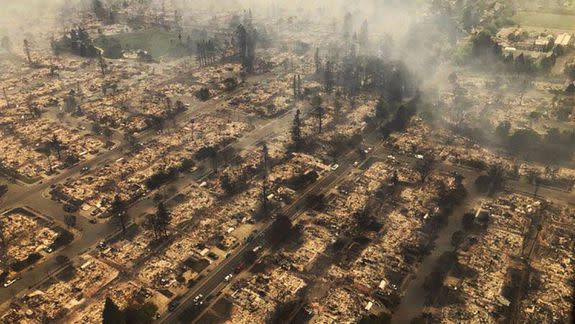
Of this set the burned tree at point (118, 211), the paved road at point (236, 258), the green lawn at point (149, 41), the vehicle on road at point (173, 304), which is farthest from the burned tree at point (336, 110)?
the green lawn at point (149, 41)

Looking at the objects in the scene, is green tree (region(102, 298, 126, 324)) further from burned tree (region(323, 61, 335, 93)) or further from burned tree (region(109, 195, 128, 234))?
burned tree (region(323, 61, 335, 93))

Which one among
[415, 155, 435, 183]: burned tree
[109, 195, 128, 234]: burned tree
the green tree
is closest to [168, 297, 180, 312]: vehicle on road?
the green tree

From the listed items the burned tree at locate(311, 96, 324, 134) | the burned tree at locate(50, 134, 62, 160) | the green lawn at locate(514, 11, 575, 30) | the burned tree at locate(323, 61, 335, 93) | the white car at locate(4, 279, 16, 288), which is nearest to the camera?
the white car at locate(4, 279, 16, 288)

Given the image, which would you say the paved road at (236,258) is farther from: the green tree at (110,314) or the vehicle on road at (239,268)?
the green tree at (110,314)

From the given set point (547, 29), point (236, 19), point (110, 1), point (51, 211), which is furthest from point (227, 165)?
point (110, 1)

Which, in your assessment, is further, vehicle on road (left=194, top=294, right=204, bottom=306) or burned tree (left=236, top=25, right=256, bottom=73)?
burned tree (left=236, top=25, right=256, bottom=73)

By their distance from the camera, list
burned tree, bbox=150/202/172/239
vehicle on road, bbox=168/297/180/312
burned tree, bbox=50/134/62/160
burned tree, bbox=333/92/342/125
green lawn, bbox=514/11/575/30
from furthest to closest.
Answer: green lawn, bbox=514/11/575/30 < burned tree, bbox=333/92/342/125 < burned tree, bbox=50/134/62/160 < burned tree, bbox=150/202/172/239 < vehicle on road, bbox=168/297/180/312

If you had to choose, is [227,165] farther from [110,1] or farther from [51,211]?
[110,1]

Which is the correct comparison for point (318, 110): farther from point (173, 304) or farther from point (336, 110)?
point (173, 304)
